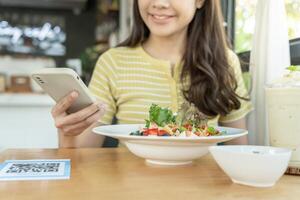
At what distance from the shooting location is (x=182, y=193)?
57 centimetres

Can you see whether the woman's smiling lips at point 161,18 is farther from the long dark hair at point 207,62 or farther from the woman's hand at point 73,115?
the woman's hand at point 73,115

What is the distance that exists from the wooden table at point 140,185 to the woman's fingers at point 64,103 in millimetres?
152

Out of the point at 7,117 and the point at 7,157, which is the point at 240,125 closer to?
the point at 7,157

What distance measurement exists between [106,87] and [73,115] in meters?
0.36

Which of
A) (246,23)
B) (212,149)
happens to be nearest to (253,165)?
(212,149)

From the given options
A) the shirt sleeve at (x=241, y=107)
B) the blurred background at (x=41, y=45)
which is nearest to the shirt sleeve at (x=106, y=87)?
the shirt sleeve at (x=241, y=107)

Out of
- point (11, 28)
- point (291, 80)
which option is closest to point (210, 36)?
point (291, 80)

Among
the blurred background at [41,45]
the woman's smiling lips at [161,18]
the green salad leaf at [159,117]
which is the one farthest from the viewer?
the blurred background at [41,45]

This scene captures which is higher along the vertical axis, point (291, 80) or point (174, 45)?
point (174, 45)

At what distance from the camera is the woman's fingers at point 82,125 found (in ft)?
3.16

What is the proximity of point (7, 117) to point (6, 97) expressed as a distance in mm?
156

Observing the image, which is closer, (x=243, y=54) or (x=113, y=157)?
(x=113, y=157)

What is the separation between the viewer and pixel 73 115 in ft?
3.11

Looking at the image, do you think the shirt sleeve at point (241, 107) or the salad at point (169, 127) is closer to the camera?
the salad at point (169, 127)
